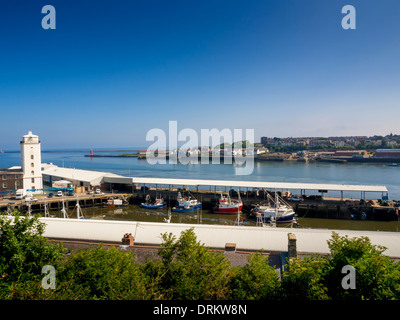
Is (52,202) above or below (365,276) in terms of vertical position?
below

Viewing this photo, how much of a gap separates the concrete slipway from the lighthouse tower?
1876 centimetres

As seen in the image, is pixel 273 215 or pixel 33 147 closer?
pixel 273 215

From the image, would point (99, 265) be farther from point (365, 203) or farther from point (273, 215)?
point (365, 203)

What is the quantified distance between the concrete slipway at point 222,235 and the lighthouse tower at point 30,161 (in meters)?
18.8

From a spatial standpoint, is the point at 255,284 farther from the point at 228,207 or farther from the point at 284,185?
the point at 284,185

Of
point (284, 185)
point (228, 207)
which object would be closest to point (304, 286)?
point (228, 207)

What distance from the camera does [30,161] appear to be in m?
27.3

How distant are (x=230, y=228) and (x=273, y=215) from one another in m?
11.0

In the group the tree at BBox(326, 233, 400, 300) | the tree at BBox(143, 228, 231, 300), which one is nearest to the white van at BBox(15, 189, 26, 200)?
the tree at BBox(143, 228, 231, 300)

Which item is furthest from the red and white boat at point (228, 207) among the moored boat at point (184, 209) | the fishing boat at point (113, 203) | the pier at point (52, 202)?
the pier at point (52, 202)

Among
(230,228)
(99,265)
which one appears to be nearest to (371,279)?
(99,265)

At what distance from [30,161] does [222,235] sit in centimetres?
2457
